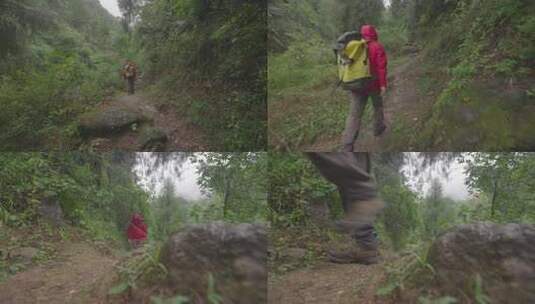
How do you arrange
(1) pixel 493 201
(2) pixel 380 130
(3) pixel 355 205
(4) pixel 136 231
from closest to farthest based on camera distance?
1. (2) pixel 380 130
2. (1) pixel 493 201
3. (3) pixel 355 205
4. (4) pixel 136 231

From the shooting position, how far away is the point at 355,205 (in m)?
3.24

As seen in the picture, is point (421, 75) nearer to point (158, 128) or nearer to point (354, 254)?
point (354, 254)

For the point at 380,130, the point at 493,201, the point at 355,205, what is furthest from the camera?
the point at 355,205

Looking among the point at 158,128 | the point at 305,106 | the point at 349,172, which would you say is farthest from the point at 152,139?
the point at 349,172

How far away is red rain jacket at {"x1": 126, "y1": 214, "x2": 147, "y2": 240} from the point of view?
3.33 m

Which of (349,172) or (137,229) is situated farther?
(137,229)

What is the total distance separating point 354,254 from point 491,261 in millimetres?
819

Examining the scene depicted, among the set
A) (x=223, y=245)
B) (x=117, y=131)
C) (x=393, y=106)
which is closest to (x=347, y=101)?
(x=393, y=106)

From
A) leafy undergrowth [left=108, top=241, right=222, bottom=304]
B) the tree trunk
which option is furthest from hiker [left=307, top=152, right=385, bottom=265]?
leafy undergrowth [left=108, top=241, right=222, bottom=304]

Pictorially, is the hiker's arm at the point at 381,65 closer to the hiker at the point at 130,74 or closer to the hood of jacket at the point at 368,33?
the hood of jacket at the point at 368,33

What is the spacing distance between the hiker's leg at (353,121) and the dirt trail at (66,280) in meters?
1.72

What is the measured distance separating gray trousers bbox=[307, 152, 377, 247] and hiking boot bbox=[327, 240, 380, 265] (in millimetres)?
44

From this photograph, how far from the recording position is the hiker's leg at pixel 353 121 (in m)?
2.96

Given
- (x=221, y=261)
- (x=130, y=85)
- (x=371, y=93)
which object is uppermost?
(x=130, y=85)
